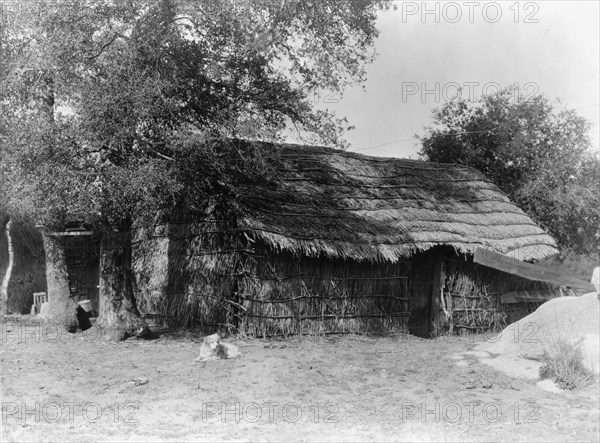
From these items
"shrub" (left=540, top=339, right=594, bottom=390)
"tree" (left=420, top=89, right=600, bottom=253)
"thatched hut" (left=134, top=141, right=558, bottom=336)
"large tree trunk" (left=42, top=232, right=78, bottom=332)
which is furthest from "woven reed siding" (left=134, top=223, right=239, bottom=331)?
"tree" (left=420, top=89, right=600, bottom=253)

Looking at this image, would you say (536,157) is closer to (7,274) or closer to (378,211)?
(378,211)

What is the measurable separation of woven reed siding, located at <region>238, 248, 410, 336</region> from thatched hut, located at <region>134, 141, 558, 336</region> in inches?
0.8

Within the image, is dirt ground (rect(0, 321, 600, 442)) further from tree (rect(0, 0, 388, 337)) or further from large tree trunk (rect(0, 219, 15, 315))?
large tree trunk (rect(0, 219, 15, 315))

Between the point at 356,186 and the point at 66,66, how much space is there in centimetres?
702

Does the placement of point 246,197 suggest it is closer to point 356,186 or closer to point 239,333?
point 239,333

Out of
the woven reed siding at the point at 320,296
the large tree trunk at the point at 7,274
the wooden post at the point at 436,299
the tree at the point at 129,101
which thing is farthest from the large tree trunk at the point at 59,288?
the wooden post at the point at 436,299

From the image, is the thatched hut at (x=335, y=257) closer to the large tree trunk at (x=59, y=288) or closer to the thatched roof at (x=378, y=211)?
the thatched roof at (x=378, y=211)

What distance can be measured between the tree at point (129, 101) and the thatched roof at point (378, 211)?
1.37 m

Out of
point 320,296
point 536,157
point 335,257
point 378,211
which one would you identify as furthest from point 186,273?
point 536,157

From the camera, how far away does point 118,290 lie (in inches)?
434

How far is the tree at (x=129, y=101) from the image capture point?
937 cm

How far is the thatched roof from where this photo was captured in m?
11.7

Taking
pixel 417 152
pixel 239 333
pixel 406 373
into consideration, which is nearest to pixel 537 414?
pixel 406 373

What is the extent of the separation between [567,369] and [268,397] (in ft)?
12.3
